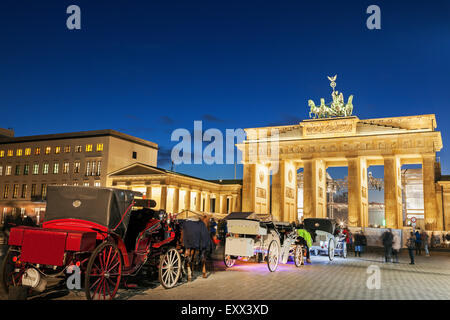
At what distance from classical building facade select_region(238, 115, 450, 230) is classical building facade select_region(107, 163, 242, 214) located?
29.4 ft

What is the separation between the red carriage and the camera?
707 centimetres

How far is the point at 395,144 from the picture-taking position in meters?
38.8

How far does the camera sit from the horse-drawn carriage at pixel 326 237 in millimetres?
18984

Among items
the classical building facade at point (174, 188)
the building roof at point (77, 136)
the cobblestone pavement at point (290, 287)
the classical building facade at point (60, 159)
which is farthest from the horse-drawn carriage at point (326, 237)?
the building roof at point (77, 136)

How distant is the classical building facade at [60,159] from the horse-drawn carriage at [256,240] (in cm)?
4025

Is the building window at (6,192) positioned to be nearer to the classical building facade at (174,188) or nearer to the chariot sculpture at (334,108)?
the classical building facade at (174,188)

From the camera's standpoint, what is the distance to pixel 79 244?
692 cm

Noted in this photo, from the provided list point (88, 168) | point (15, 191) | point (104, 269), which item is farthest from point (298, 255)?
point (15, 191)

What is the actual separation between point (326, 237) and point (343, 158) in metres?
24.5

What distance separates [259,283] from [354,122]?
33562mm

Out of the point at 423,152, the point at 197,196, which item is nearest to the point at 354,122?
the point at 423,152

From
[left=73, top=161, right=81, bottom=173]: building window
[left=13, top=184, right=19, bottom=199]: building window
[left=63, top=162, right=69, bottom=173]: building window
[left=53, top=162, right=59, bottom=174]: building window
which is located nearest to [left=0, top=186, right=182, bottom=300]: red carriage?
[left=73, top=161, right=81, bottom=173]: building window

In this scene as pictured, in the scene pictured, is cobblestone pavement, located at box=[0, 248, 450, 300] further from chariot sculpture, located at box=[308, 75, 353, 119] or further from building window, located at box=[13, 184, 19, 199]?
building window, located at box=[13, 184, 19, 199]
